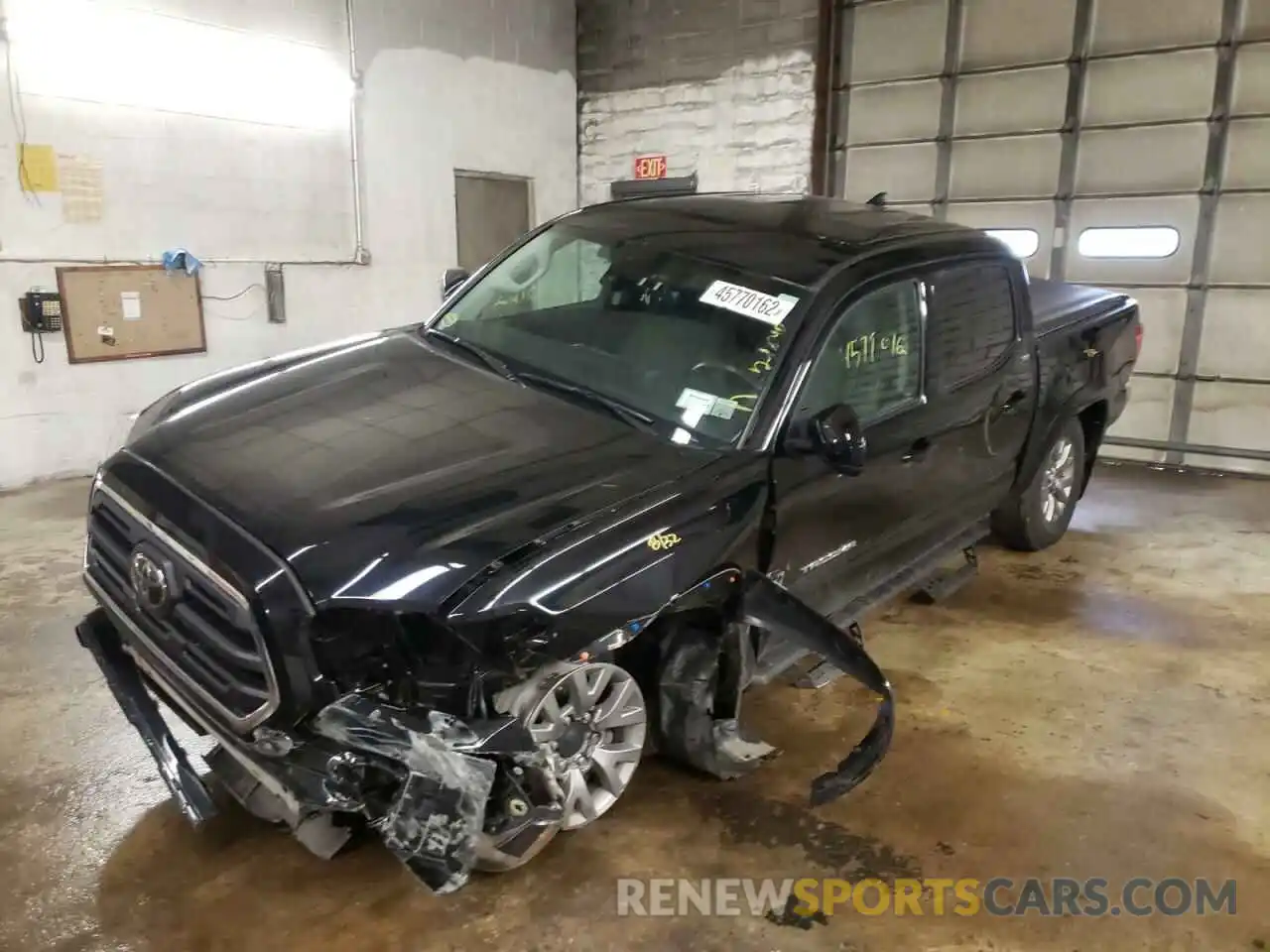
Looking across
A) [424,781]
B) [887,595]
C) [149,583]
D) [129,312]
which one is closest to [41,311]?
[129,312]

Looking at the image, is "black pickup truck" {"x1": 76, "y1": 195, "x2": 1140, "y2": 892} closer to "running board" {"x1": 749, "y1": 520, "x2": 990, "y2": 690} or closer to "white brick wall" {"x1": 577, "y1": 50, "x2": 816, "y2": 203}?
"running board" {"x1": 749, "y1": 520, "x2": 990, "y2": 690}

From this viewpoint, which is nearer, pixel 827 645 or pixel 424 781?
pixel 424 781

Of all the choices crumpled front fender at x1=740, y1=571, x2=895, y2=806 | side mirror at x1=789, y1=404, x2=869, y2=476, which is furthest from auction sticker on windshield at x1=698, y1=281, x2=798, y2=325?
crumpled front fender at x1=740, y1=571, x2=895, y2=806

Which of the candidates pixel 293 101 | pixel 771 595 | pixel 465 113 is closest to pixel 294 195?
pixel 293 101

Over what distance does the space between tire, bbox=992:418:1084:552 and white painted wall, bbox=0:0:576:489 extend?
502 centimetres

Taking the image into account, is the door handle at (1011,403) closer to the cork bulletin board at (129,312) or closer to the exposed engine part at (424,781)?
the exposed engine part at (424,781)

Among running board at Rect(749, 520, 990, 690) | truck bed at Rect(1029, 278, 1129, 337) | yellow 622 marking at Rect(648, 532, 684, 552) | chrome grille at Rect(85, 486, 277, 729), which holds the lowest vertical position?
running board at Rect(749, 520, 990, 690)

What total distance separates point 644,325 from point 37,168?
180 inches

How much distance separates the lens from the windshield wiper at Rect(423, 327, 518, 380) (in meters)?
2.83

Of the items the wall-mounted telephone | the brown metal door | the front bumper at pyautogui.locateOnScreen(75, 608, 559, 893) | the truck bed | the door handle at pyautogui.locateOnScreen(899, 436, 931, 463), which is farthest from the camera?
the brown metal door

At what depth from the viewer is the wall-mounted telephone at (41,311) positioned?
546cm

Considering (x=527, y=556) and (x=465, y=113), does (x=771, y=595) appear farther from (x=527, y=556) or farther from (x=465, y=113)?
(x=465, y=113)

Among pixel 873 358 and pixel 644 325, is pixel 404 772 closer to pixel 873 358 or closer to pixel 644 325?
pixel 644 325

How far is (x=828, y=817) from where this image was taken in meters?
2.61
